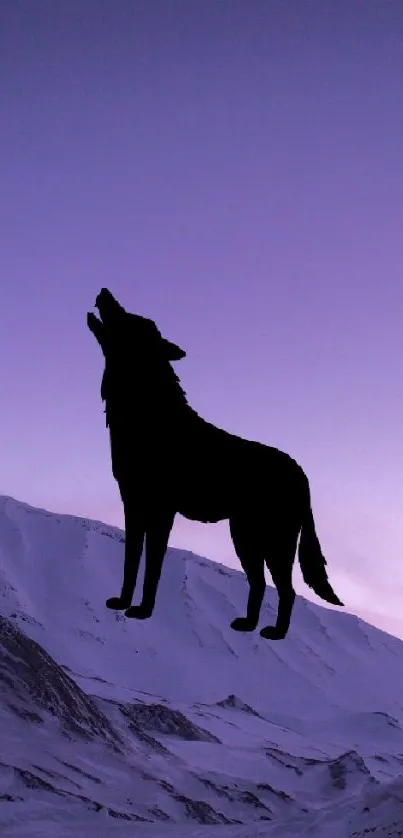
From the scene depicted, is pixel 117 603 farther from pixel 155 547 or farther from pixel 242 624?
pixel 242 624

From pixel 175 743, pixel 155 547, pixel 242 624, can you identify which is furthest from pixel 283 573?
pixel 175 743

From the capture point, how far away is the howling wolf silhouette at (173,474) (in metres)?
4.61

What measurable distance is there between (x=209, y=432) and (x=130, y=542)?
841 millimetres

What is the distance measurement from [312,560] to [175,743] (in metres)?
70.0

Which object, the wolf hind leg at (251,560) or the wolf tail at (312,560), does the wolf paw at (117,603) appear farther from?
the wolf tail at (312,560)

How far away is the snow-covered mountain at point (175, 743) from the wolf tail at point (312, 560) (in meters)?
12.8

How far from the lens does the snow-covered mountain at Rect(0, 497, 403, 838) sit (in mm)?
Result: 34562

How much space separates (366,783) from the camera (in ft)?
216

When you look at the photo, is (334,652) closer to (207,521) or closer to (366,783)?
(366,783)

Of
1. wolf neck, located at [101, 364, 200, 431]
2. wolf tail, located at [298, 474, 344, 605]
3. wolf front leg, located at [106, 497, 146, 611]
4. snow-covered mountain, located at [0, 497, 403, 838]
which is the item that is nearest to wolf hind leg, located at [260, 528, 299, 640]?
wolf tail, located at [298, 474, 344, 605]

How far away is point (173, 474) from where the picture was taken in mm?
4625

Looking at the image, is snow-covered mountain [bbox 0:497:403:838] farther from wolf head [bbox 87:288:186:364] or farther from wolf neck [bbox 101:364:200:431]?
wolf head [bbox 87:288:186:364]

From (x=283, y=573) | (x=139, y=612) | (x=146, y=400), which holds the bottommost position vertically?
(x=139, y=612)

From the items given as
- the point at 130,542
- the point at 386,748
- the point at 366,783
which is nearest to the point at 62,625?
the point at 386,748
